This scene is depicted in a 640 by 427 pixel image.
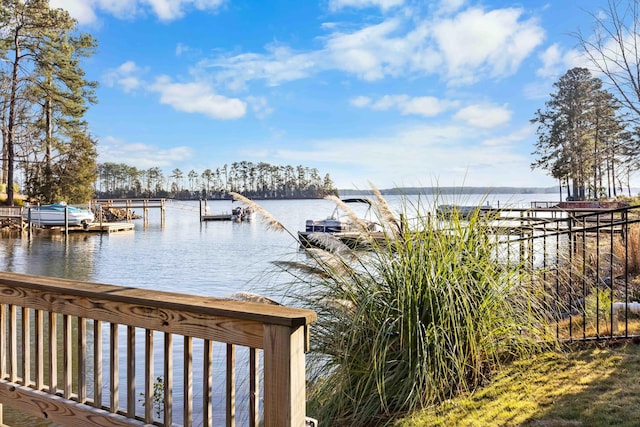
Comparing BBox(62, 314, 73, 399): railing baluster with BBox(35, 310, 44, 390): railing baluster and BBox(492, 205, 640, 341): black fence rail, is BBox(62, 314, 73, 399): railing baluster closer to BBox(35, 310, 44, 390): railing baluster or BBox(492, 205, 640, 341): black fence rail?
BBox(35, 310, 44, 390): railing baluster

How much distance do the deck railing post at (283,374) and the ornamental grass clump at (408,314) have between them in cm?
110

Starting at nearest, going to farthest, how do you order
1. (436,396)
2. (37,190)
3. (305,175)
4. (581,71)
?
1. (436,396)
2. (37,190)
3. (581,71)
4. (305,175)

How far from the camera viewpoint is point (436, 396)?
9.39 feet

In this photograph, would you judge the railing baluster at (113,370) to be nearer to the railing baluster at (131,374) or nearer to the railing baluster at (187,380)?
the railing baluster at (131,374)

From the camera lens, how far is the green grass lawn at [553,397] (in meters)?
2.70

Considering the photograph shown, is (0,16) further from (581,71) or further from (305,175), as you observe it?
(305,175)

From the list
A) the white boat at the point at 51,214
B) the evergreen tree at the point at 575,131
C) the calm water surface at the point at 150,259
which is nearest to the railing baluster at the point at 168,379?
the calm water surface at the point at 150,259

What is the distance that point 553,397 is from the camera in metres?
2.98

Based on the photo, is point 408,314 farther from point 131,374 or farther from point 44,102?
point 44,102

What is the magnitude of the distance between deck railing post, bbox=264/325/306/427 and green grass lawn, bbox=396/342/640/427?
1.27m

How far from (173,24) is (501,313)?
22.9 metres

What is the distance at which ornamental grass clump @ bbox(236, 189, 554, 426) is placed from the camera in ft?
9.00

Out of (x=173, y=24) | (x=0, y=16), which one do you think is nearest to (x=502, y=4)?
(x=173, y=24)

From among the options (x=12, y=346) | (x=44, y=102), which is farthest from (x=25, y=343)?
(x=44, y=102)
